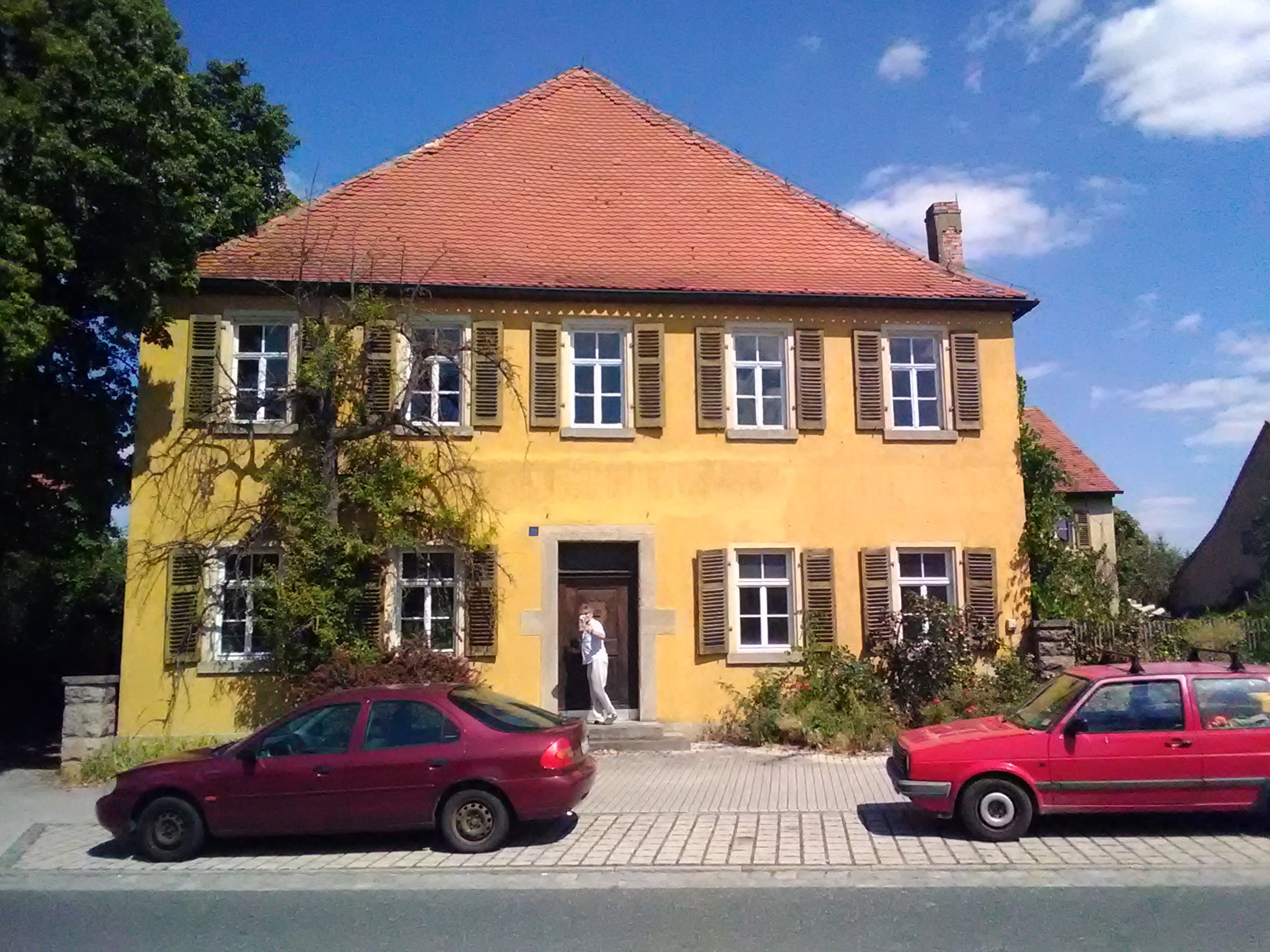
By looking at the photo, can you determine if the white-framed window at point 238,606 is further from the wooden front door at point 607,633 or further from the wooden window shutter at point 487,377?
the wooden front door at point 607,633

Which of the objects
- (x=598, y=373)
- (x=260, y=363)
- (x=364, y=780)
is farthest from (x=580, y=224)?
(x=364, y=780)

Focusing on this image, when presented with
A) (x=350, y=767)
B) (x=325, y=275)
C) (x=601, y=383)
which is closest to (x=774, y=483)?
(x=601, y=383)

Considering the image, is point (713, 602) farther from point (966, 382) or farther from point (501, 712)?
point (501, 712)

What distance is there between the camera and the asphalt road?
20.8 feet

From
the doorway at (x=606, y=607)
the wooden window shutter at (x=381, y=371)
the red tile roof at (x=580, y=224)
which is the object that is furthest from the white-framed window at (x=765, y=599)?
the wooden window shutter at (x=381, y=371)

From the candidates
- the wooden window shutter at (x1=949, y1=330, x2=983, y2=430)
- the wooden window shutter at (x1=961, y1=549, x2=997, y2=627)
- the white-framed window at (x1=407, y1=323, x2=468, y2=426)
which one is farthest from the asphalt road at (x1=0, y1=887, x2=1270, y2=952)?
A: the wooden window shutter at (x1=949, y1=330, x2=983, y2=430)

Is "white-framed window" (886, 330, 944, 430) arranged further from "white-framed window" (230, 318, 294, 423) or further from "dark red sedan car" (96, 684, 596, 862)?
"dark red sedan car" (96, 684, 596, 862)

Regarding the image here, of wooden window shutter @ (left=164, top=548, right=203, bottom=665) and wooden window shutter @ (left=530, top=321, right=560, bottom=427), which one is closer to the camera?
wooden window shutter @ (left=164, top=548, right=203, bottom=665)

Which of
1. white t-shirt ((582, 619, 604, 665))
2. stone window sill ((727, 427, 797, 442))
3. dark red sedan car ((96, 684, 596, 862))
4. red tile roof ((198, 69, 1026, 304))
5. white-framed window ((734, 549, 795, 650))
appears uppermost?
red tile roof ((198, 69, 1026, 304))

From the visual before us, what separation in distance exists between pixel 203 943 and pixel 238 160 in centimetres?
1563

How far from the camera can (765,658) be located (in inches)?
599

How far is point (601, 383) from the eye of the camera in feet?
52.1

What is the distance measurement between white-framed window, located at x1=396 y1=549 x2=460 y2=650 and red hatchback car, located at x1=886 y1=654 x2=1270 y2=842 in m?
7.67

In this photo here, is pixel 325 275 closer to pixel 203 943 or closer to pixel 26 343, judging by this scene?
pixel 26 343
